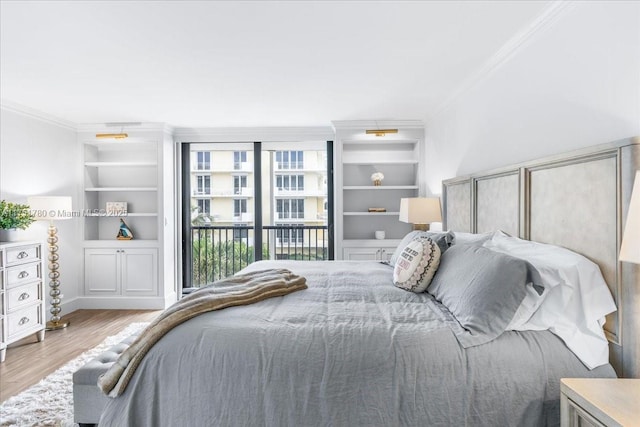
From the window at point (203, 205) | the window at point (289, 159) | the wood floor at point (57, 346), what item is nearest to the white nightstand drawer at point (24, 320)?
the wood floor at point (57, 346)

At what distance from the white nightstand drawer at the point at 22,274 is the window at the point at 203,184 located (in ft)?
7.27

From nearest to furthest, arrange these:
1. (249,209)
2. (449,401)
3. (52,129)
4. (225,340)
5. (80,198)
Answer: (449,401) → (225,340) → (52,129) → (80,198) → (249,209)

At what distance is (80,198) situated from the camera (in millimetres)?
4707

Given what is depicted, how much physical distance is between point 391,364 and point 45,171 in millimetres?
4587

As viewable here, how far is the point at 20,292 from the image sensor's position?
130 inches

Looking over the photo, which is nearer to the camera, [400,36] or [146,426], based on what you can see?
[146,426]

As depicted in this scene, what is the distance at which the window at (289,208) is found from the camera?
5.27 m

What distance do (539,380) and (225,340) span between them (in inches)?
52.4

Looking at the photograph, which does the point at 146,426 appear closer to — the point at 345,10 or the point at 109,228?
the point at 345,10

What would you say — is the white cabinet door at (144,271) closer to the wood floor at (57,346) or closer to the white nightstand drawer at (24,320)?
the wood floor at (57,346)

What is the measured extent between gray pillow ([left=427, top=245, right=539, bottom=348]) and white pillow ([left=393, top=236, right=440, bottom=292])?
28cm

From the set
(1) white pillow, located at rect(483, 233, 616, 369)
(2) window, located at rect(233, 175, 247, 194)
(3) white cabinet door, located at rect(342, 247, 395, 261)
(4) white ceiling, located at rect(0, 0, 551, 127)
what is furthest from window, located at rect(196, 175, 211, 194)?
(1) white pillow, located at rect(483, 233, 616, 369)

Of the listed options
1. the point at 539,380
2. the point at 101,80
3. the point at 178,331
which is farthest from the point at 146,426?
the point at 101,80

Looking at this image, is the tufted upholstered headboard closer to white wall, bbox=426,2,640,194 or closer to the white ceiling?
white wall, bbox=426,2,640,194
